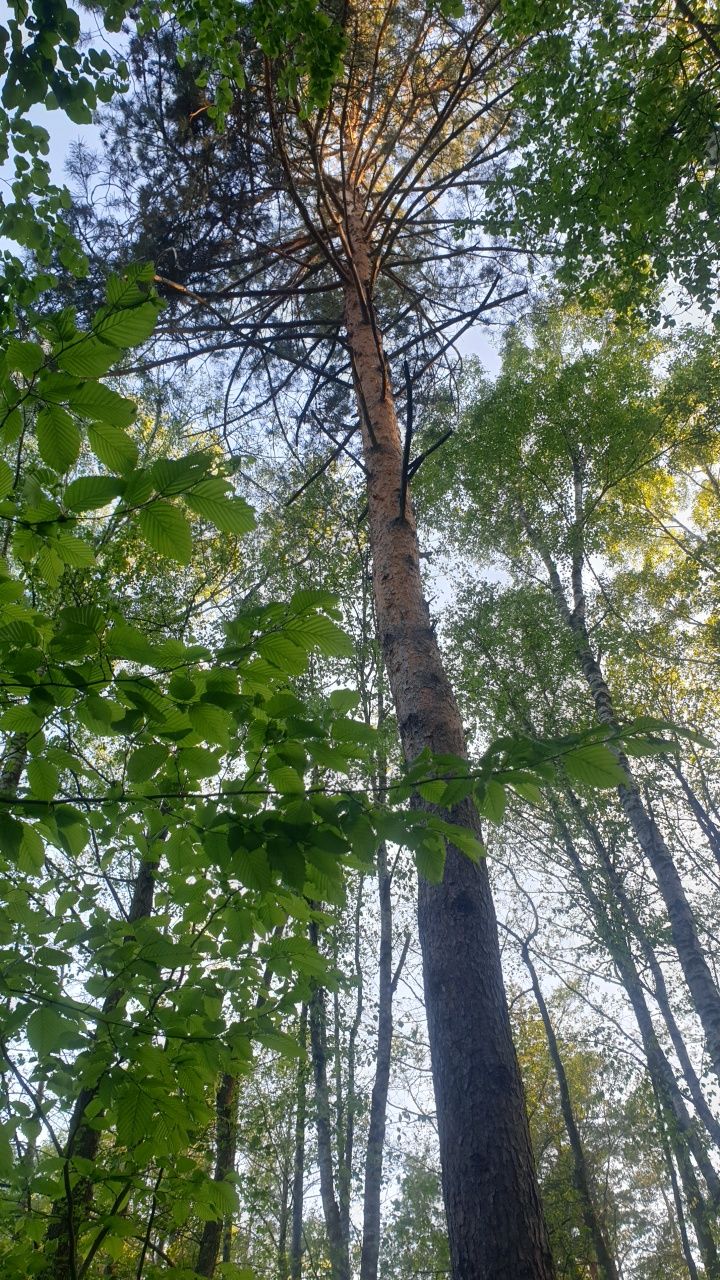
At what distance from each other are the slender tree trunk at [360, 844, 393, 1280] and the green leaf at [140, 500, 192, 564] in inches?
195

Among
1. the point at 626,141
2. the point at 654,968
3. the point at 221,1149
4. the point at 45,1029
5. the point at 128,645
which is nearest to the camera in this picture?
the point at 128,645

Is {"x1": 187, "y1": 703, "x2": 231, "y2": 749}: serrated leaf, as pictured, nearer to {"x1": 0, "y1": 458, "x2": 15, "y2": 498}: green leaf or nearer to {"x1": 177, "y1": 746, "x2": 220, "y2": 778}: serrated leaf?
{"x1": 177, "y1": 746, "x2": 220, "y2": 778}: serrated leaf

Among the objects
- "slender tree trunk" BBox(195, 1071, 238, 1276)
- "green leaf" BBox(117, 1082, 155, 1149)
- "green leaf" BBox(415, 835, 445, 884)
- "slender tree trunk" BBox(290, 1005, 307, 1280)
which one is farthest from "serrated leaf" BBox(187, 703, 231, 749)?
"slender tree trunk" BBox(195, 1071, 238, 1276)

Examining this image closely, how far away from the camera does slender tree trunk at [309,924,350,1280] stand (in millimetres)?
6668

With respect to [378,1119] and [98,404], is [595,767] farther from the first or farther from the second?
[378,1119]

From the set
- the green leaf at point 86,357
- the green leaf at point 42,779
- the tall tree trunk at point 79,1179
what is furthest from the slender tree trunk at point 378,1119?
the green leaf at point 86,357

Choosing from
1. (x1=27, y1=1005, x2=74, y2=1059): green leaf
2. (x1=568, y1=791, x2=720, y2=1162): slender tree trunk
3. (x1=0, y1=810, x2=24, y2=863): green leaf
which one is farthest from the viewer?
(x1=568, y1=791, x2=720, y2=1162): slender tree trunk

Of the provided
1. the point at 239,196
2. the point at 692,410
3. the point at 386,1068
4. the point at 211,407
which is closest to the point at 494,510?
the point at 692,410

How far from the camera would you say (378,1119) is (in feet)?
23.9

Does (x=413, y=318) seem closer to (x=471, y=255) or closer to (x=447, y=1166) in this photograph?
(x=471, y=255)

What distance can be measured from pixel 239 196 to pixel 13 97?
531 cm

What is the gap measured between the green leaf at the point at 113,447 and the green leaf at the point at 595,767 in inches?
38.0

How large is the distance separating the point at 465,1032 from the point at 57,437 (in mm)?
2019

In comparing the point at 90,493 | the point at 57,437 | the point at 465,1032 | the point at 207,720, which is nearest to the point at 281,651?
the point at 207,720
